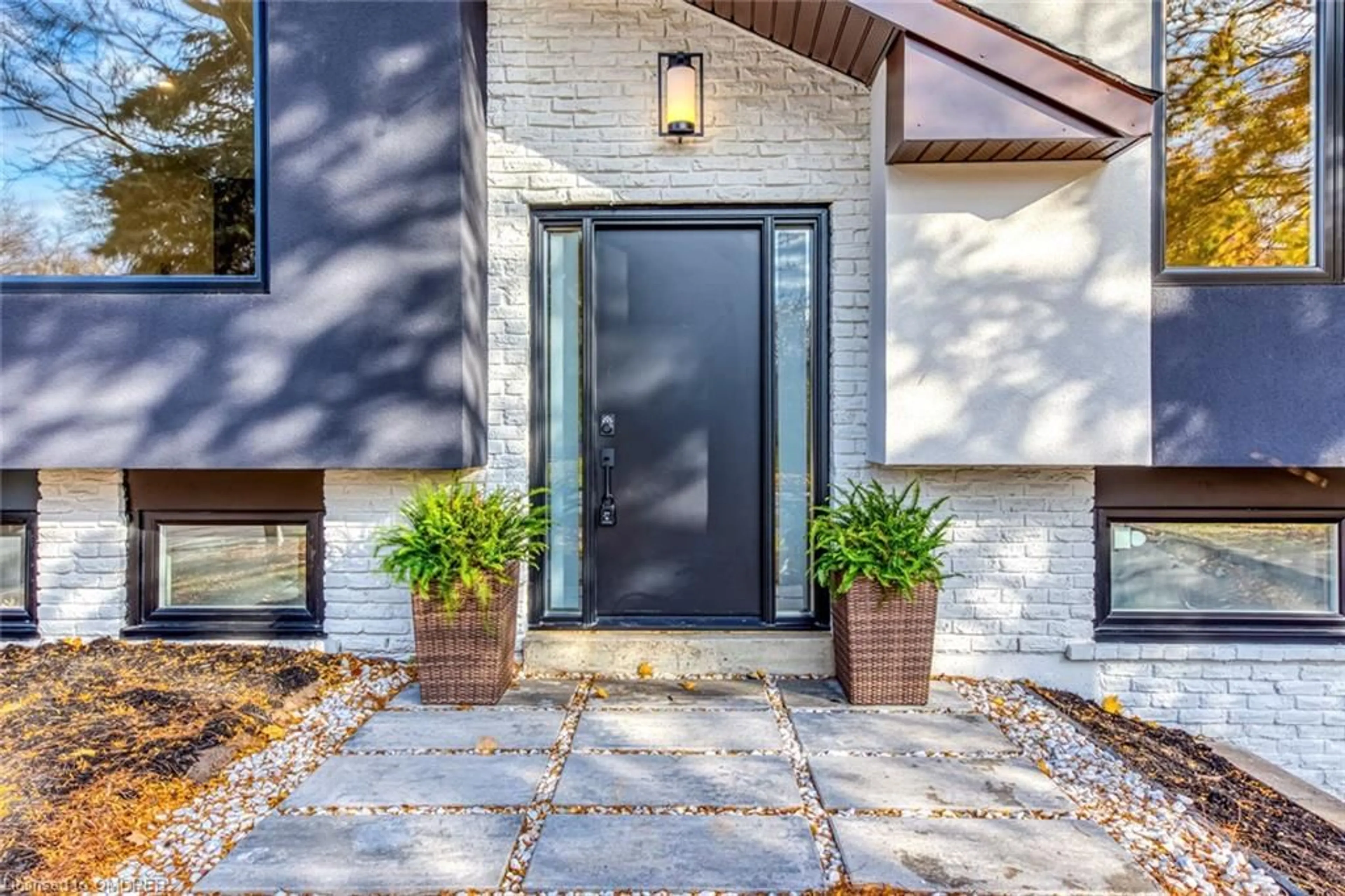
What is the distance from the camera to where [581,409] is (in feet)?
12.6

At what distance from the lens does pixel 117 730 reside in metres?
2.74

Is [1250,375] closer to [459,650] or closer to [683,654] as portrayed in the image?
[683,654]

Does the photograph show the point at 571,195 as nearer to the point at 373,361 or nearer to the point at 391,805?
the point at 373,361

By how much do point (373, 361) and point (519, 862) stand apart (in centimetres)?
225

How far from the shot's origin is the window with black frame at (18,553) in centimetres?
376

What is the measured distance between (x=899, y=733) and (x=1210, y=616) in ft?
6.07

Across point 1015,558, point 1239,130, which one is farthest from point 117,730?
point 1239,130

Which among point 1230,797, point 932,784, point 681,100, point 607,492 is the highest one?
point 681,100

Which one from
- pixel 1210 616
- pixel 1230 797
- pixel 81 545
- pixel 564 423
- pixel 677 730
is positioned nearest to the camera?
pixel 1230 797

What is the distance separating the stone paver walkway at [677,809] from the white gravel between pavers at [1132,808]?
78mm

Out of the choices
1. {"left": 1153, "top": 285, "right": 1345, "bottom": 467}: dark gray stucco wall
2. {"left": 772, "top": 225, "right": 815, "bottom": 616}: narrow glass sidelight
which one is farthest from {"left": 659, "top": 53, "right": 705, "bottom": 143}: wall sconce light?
{"left": 1153, "top": 285, "right": 1345, "bottom": 467}: dark gray stucco wall

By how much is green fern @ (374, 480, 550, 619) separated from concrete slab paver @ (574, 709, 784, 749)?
28.3 inches

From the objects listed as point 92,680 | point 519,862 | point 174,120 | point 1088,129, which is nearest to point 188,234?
point 174,120

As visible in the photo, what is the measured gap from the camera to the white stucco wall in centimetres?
331
